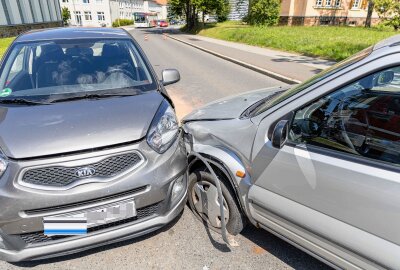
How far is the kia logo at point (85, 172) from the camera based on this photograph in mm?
1992

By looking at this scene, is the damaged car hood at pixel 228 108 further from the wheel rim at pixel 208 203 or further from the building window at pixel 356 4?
the building window at pixel 356 4

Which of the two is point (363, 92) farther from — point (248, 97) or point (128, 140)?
point (128, 140)

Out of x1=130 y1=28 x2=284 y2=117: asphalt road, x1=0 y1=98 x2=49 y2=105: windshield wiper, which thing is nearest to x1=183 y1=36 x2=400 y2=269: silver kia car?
x1=0 y1=98 x2=49 y2=105: windshield wiper

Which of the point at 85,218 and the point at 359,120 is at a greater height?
the point at 359,120

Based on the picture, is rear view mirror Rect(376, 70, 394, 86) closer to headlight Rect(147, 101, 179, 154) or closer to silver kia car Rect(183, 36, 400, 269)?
silver kia car Rect(183, 36, 400, 269)

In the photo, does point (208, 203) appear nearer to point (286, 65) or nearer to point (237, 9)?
point (286, 65)

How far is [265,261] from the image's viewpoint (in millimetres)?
2357

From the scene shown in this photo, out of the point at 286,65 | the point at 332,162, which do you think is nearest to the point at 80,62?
the point at 332,162

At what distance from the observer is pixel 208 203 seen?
266 centimetres

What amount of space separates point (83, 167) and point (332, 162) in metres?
1.63

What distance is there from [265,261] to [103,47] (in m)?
2.89

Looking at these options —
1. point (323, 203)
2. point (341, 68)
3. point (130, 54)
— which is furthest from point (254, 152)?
point (130, 54)

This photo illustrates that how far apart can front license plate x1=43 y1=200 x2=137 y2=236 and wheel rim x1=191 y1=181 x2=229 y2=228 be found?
0.75 m

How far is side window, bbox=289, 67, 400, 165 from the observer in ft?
5.45
